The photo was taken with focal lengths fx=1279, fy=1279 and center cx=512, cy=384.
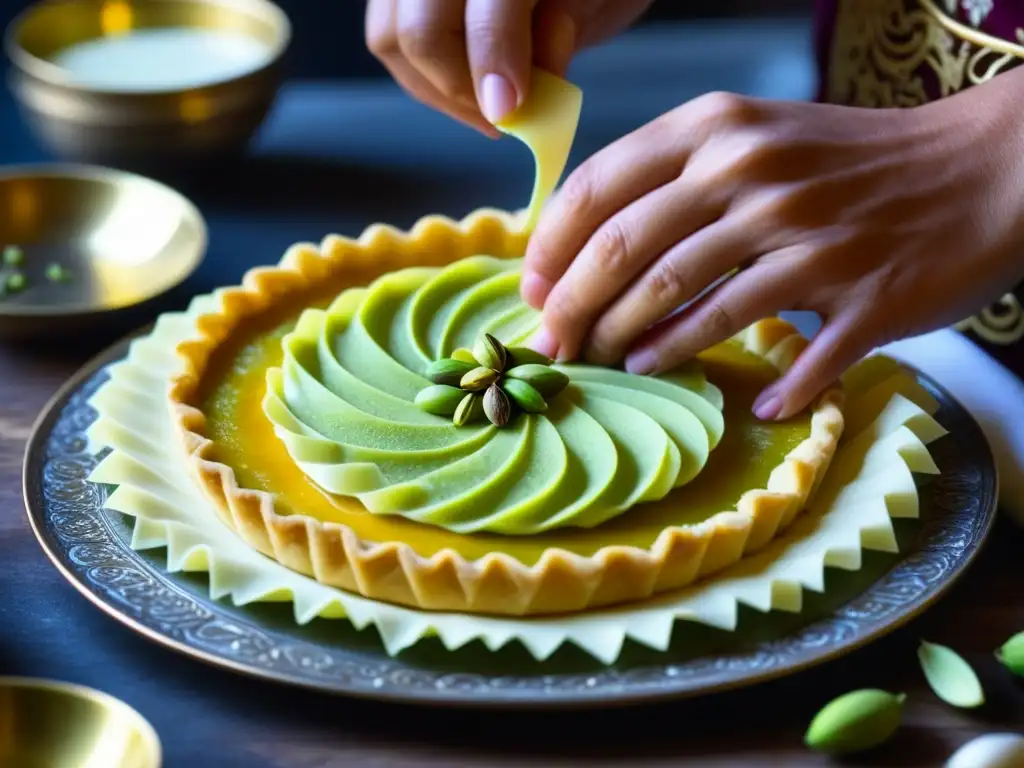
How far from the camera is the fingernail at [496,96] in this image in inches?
120

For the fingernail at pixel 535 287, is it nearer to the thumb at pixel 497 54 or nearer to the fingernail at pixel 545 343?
the fingernail at pixel 545 343

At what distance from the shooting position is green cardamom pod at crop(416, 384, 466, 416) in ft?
9.15

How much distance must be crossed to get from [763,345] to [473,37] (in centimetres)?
104

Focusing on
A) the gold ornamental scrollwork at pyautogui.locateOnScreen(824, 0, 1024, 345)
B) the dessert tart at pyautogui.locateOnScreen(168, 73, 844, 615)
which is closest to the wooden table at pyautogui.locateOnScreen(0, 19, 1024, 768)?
the dessert tart at pyautogui.locateOnScreen(168, 73, 844, 615)

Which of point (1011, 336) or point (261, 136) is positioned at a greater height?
point (1011, 336)

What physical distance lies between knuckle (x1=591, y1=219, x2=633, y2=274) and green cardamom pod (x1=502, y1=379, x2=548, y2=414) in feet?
1.06

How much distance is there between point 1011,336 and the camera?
3650mm

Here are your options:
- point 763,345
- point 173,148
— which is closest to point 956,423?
point 763,345

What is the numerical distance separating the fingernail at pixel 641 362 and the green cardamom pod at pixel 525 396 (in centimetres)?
28

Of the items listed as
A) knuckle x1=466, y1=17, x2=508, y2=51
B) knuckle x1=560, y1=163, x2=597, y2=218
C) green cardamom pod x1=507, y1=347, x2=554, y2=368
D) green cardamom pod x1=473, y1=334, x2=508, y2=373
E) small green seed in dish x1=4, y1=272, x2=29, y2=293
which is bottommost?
small green seed in dish x1=4, y1=272, x2=29, y2=293

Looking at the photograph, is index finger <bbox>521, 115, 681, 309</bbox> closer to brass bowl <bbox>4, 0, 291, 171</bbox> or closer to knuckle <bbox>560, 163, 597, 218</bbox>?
knuckle <bbox>560, 163, 597, 218</bbox>

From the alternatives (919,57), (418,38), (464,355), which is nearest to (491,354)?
(464,355)

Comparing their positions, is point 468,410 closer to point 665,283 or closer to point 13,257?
point 665,283

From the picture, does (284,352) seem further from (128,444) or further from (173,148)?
(173,148)
